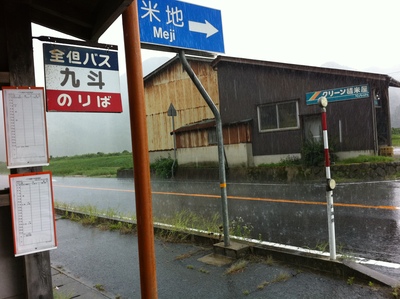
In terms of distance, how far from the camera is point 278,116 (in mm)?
16703

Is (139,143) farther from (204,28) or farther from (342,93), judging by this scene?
(342,93)

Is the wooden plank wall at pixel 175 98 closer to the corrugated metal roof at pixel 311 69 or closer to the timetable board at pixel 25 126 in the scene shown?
the corrugated metal roof at pixel 311 69

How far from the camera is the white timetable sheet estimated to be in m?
2.79

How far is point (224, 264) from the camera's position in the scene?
4812mm

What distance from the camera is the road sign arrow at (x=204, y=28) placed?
4.66 meters

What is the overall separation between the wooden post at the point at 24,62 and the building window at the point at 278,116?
14304mm

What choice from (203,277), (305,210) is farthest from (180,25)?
(305,210)

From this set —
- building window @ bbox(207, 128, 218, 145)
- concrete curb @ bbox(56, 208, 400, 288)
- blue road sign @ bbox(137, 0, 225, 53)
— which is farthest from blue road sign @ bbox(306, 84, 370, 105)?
blue road sign @ bbox(137, 0, 225, 53)

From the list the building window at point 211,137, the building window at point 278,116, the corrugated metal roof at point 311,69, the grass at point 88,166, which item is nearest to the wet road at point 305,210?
the building window at point 278,116

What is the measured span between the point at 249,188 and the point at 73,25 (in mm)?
10128

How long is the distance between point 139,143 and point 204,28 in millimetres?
2781

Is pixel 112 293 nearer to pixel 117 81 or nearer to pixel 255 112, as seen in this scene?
pixel 117 81

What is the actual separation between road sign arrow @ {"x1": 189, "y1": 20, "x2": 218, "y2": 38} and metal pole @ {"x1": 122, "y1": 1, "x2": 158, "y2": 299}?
2.16 metres

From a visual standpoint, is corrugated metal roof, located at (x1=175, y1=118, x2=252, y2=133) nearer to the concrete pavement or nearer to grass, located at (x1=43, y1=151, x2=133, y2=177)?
grass, located at (x1=43, y1=151, x2=133, y2=177)
